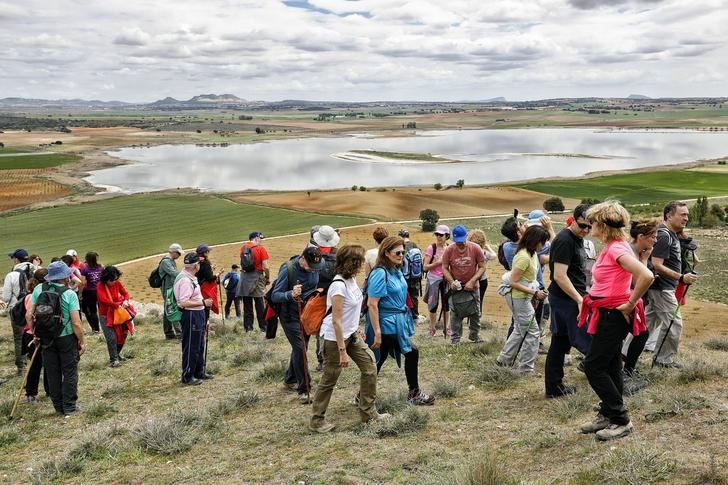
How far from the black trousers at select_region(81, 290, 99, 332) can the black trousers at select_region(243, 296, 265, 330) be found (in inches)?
111

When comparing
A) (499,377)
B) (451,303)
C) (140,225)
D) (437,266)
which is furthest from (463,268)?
(140,225)

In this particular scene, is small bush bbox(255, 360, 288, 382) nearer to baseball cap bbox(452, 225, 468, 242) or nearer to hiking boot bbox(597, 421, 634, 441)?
baseball cap bbox(452, 225, 468, 242)

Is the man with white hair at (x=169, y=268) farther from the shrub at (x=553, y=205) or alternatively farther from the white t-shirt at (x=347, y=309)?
the shrub at (x=553, y=205)

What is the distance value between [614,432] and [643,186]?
61598mm

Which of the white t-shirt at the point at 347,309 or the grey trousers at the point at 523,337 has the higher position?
the white t-shirt at the point at 347,309

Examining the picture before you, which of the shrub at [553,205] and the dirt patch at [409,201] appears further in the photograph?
the shrub at [553,205]

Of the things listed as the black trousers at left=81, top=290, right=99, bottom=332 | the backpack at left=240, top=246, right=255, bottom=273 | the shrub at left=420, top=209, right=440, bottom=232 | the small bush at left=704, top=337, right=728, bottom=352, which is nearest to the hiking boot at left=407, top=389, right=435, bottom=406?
the small bush at left=704, top=337, right=728, bottom=352

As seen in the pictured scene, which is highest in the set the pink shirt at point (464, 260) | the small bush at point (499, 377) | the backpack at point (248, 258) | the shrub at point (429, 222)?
the pink shirt at point (464, 260)

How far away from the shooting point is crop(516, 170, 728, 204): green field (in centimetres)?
5406

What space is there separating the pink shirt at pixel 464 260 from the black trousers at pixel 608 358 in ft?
12.8

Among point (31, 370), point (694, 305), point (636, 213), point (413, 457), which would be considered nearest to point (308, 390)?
point (413, 457)

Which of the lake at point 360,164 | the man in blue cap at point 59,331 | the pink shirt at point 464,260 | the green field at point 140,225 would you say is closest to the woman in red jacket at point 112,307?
the man in blue cap at point 59,331

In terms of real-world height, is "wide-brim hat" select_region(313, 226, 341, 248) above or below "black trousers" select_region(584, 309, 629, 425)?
above

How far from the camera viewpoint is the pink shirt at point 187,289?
315 inches
